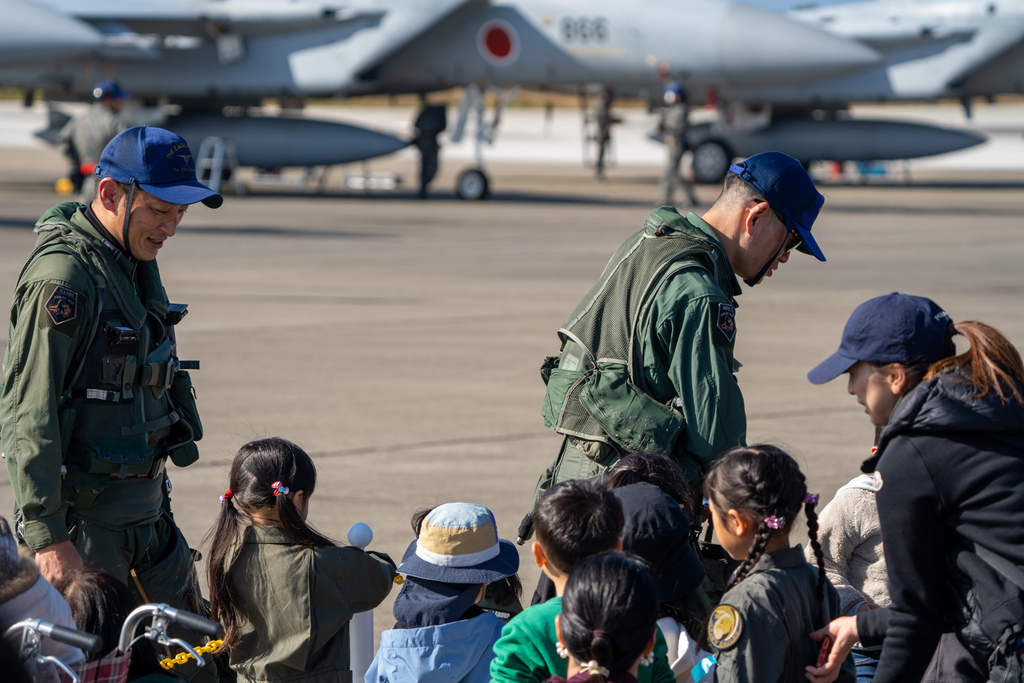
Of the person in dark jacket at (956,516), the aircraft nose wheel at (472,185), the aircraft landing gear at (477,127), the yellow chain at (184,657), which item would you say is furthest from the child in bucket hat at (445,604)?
the aircraft nose wheel at (472,185)

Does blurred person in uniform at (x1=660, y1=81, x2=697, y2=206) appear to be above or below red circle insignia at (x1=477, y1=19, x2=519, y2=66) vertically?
below

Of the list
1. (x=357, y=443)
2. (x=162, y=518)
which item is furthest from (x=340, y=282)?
(x=162, y=518)

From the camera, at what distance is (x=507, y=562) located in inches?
126

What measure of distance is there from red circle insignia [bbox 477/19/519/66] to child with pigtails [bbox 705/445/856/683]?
869 inches

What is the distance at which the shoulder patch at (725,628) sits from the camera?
266 centimetres

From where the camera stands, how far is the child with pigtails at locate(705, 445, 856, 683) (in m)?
2.69

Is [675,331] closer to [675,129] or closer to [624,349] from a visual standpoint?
[624,349]

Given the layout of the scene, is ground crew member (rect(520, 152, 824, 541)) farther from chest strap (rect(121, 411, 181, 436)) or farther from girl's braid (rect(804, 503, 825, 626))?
chest strap (rect(121, 411, 181, 436))

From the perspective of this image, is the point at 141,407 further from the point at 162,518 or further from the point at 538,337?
the point at 538,337

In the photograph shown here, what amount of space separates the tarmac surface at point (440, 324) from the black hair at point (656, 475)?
1.41 metres

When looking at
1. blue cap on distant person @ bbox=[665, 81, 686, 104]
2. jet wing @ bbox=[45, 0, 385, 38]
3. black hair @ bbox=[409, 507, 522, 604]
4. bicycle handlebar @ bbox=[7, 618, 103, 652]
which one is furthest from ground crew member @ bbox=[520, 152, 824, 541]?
jet wing @ bbox=[45, 0, 385, 38]

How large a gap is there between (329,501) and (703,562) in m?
2.95

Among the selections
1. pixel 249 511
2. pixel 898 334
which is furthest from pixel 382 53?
pixel 898 334

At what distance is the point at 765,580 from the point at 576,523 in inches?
17.1
